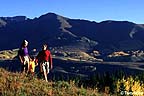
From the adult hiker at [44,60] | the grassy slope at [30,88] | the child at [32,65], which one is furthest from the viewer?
the adult hiker at [44,60]

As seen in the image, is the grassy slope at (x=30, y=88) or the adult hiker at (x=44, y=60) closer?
the grassy slope at (x=30, y=88)

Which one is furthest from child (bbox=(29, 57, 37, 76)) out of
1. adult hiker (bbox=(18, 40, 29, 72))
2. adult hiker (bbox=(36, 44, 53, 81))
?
adult hiker (bbox=(36, 44, 53, 81))

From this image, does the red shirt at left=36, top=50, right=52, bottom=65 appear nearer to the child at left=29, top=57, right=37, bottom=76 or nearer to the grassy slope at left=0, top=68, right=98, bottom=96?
the child at left=29, top=57, right=37, bottom=76

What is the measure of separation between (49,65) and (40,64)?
0.61 metres

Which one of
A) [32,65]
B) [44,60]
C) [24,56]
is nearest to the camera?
[24,56]

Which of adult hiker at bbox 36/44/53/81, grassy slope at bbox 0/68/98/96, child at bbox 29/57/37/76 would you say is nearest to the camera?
grassy slope at bbox 0/68/98/96

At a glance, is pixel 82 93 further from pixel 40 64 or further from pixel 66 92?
pixel 40 64

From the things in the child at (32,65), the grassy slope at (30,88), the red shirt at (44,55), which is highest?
the red shirt at (44,55)

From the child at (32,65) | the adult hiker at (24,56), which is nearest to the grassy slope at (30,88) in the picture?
the child at (32,65)

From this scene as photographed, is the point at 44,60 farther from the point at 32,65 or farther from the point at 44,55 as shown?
the point at 32,65

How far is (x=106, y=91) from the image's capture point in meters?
22.5

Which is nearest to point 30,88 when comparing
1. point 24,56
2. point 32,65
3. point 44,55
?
point 24,56

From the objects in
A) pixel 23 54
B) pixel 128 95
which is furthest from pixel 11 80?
pixel 128 95

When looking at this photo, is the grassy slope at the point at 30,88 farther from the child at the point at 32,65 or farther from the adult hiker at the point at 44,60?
the adult hiker at the point at 44,60
